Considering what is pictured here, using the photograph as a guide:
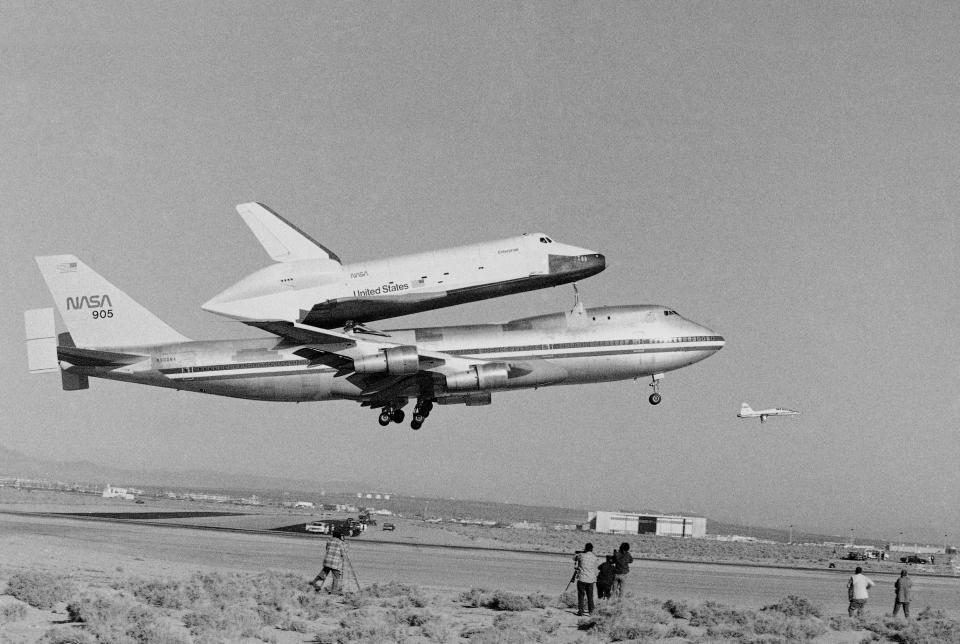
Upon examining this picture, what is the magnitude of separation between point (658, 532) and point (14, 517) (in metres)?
79.1

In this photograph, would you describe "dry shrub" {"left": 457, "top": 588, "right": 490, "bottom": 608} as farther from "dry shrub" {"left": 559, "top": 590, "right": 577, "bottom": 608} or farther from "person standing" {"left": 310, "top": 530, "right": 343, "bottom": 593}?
"person standing" {"left": 310, "top": 530, "right": 343, "bottom": 593}

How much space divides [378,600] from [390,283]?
15898mm

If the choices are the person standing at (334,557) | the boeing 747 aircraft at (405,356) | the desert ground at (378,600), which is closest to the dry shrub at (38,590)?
the desert ground at (378,600)

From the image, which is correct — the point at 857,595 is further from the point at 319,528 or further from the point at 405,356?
the point at 319,528

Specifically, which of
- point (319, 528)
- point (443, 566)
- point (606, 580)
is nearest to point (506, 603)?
point (606, 580)

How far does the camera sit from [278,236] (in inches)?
1772

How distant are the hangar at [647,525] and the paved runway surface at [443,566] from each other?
2521 inches

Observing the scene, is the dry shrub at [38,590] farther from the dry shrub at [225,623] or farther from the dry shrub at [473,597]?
the dry shrub at [473,597]

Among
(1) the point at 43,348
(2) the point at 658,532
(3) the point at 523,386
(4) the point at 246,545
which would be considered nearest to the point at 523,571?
(3) the point at 523,386

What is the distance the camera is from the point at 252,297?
1588 inches

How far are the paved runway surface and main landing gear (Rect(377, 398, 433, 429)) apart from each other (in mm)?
6295

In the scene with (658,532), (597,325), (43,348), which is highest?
(597,325)

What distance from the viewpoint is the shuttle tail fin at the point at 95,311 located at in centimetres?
4969

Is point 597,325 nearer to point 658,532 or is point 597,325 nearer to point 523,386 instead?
point 523,386
